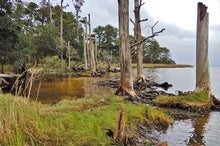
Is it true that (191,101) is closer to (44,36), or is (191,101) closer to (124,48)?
(124,48)

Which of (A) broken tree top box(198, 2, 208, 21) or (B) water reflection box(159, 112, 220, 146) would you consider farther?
(A) broken tree top box(198, 2, 208, 21)

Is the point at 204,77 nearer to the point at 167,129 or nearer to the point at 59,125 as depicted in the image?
the point at 167,129

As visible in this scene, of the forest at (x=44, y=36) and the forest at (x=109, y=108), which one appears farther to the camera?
the forest at (x=44, y=36)

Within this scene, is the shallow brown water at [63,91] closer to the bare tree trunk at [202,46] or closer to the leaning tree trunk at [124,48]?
the leaning tree trunk at [124,48]

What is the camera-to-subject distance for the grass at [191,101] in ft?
34.0

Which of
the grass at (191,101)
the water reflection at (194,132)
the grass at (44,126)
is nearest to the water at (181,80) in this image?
the grass at (191,101)

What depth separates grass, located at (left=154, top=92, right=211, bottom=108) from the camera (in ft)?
34.0

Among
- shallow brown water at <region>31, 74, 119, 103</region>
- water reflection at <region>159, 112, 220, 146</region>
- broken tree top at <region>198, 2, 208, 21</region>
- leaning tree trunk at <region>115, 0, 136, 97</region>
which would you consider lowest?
water reflection at <region>159, 112, 220, 146</region>

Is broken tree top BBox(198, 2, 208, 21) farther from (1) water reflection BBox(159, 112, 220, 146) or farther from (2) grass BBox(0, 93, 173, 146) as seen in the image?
(2) grass BBox(0, 93, 173, 146)

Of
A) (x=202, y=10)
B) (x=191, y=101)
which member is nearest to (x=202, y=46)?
(x=202, y=10)

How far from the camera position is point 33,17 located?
54219mm

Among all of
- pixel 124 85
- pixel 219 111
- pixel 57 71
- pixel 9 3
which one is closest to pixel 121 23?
pixel 124 85

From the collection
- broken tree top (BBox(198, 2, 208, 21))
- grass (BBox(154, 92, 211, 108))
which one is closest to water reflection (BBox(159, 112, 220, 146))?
grass (BBox(154, 92, 211, 108))

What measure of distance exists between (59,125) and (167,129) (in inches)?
125
